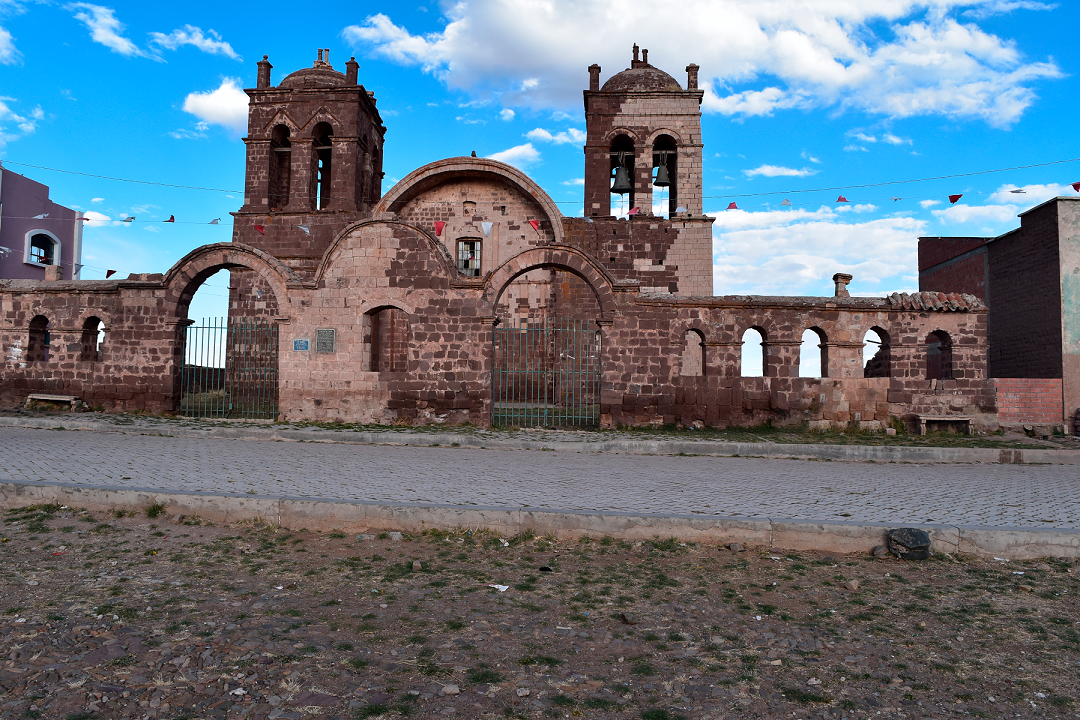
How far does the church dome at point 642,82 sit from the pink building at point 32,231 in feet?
81.0

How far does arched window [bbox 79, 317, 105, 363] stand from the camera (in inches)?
605

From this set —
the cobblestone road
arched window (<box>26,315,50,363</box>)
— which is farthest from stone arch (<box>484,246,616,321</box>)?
arched window (<box>26,315,50,363</box>)

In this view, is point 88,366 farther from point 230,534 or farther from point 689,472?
point 689,472

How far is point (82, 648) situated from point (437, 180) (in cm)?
2031

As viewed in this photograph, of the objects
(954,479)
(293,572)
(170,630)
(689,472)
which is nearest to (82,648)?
(170,630)

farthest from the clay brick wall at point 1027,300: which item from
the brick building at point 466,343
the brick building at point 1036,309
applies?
the brick building at point 466,343

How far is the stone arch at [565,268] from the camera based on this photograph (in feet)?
46.2

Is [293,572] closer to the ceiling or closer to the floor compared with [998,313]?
closer to the floor

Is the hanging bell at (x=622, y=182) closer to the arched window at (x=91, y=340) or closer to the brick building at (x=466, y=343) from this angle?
the brick building at (x=466, y=343)

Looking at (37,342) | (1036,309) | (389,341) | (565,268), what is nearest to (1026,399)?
(1036,309)

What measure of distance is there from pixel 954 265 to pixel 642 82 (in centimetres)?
1265

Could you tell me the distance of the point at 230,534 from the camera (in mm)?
4867

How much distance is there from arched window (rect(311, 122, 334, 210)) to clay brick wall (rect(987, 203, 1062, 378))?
71.4 ft

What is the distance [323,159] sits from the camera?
2361 centimetres
